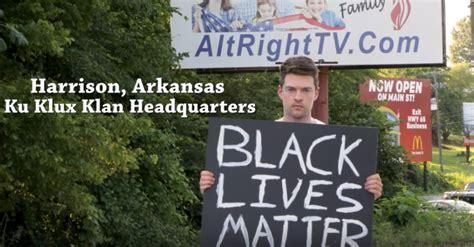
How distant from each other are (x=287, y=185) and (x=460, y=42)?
135239mm

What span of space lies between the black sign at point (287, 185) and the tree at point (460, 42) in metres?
131

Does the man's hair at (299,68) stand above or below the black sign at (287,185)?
above

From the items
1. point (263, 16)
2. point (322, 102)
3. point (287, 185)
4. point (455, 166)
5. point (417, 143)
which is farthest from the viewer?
point (455, 166)

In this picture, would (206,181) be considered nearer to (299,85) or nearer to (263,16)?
(299,85)

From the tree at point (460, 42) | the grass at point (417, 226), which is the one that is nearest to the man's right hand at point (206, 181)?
the grass at point (417, 226)

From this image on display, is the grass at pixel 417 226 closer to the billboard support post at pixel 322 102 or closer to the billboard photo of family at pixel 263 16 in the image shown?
the billboard support post at pixel 322 102

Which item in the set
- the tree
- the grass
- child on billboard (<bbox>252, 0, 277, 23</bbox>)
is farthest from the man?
the tree

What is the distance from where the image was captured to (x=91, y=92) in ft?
29.3

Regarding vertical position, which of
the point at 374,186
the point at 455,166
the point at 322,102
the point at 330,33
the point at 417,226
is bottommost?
the point at 455,166

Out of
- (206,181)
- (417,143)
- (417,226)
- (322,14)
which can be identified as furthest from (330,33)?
(417,143)

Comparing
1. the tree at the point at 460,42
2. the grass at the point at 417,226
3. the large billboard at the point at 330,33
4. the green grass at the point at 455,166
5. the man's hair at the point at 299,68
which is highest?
the tree at the point at 460,42

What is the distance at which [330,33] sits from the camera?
45.3 ft

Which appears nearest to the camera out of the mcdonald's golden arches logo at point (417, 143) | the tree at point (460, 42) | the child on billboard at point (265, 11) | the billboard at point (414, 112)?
the child on billboard at point (265, 11)

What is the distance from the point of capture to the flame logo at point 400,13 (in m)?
13.9
